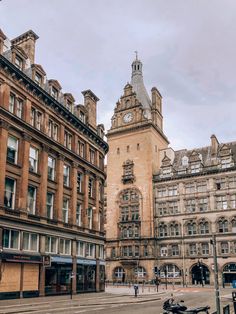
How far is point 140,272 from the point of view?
7369 cm

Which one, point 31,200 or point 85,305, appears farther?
point 31,200

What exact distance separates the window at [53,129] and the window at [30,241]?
34.2 feet

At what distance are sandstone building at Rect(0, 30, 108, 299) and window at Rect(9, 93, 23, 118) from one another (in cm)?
9

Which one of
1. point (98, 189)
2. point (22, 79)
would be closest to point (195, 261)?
point (98, 189)

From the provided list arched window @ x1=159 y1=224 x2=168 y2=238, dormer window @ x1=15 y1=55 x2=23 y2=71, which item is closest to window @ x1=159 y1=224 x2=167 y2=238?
arched window @ x1=159 y1=224 x2=168 y2=238

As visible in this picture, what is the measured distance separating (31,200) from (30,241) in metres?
3.79

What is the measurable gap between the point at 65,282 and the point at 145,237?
37623mm

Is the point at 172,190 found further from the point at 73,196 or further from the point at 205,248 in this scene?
the point at 73,196

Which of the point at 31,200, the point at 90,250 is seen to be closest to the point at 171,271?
the point at 90,250

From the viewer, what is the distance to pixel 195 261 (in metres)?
69.1

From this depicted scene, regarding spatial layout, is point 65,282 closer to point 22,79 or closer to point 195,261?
point 22,79

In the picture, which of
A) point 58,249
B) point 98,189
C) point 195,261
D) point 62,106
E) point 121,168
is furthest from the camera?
point 121,168

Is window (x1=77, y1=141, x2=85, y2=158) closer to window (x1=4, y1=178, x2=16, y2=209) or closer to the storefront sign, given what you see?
window (x1=4, y1=178, x2=16, y2=209)

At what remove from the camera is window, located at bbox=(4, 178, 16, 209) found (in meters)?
31.7
